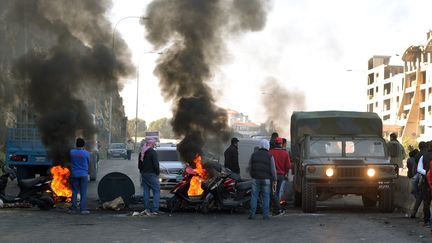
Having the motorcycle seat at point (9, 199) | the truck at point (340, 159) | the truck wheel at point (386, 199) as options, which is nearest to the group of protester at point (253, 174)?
the truck at point (340, 159)

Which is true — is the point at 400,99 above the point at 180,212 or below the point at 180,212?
above

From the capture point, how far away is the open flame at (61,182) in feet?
54.1

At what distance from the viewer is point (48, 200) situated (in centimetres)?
1520

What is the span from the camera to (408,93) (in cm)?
9362

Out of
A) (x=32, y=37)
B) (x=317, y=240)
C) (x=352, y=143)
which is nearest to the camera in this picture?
(x=317, y=240)

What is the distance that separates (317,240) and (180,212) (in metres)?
5.29

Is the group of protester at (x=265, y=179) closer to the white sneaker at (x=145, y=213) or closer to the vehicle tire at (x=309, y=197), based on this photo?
the vehicle tire at (x=309, y=197)

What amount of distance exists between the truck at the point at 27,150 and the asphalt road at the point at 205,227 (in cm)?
582

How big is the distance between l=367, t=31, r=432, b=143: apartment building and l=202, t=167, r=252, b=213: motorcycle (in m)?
62.7

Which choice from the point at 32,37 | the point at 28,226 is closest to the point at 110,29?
the point at 32,37

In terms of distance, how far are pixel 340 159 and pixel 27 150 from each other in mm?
10467

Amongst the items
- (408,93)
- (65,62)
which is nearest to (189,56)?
(65,62)

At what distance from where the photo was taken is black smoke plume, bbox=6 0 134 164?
19.8 m

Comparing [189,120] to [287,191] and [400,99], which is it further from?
[400,99]
